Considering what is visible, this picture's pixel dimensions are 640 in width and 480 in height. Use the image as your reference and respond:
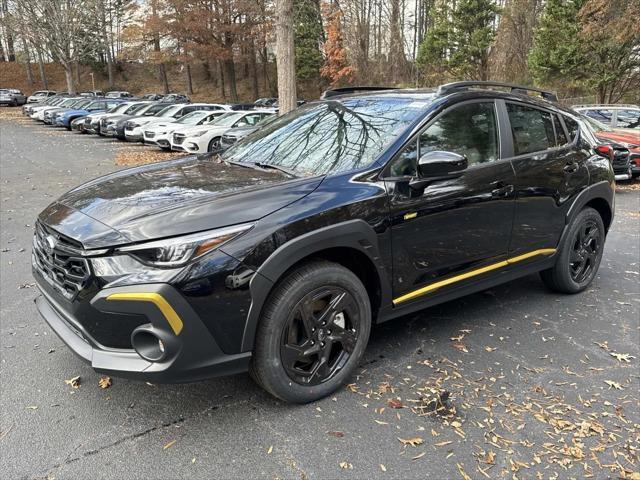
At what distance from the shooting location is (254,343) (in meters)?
2.72

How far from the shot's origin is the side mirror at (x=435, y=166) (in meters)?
3.18

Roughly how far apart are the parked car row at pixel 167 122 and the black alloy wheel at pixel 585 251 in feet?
27.7

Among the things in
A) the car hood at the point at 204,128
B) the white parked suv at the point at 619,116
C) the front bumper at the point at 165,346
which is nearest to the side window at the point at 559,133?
the front bumper at the point at 165,346

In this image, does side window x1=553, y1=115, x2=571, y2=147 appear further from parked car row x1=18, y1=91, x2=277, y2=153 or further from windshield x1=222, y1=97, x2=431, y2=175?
parked car row x1=18, y1=91, x2=277, y2=153

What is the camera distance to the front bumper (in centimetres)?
241

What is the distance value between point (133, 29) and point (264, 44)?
30.8 feet

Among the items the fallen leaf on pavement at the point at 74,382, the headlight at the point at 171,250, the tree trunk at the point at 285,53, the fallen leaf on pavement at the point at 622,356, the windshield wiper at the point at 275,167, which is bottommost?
the fallen leaf on pavement at the point at 622,356

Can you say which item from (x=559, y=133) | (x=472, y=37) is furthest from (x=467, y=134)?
(x=472, y=37)

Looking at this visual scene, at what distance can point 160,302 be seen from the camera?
2391 millimetres

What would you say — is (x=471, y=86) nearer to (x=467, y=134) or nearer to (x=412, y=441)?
(x=467, y=134)

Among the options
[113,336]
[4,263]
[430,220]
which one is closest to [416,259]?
[430,220]

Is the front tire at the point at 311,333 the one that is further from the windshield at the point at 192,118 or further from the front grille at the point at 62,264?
the windshield at the point at 192,118

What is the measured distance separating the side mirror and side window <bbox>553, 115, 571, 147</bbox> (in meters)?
1.60

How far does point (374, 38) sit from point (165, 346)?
3596 cm
